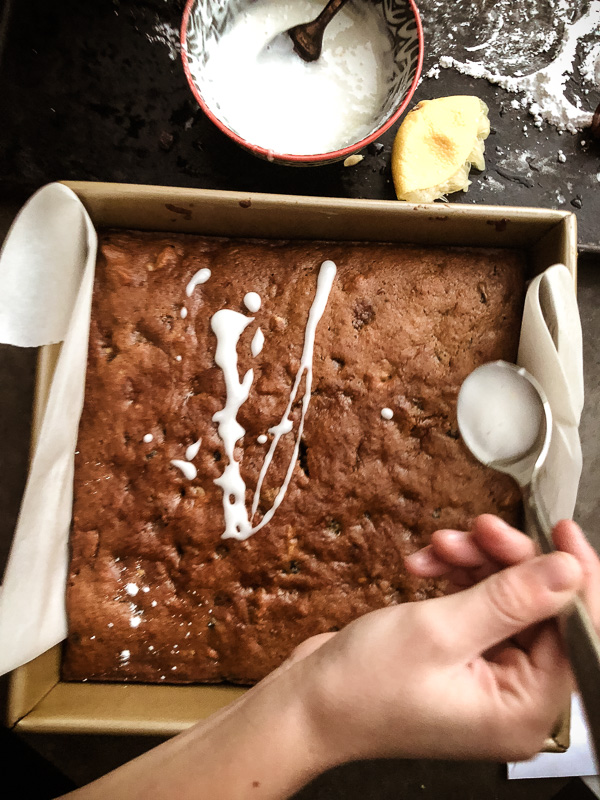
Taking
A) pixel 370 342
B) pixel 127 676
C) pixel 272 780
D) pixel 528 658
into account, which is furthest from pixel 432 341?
pixel 127 676

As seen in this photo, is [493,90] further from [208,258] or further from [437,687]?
[437,687]

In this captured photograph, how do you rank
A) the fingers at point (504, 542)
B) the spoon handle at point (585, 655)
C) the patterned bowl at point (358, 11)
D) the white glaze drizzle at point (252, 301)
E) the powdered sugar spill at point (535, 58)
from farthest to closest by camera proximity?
1. the powdered sugar spill at point (535, 58)
2. the white glaze drizzle at point (252, 301)
3. the patterned bowl at point (358, 11)
4. the fingers at point (504, 542)
5. the spoon handle at point (585, 655)

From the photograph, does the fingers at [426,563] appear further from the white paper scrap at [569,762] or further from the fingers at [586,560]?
the white paper scrap at [569,762]

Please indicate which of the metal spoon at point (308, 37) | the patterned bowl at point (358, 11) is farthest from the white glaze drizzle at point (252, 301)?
the metal spoon at point (308, 37)

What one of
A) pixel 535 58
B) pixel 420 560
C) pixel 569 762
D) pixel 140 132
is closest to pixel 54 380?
pixel 140 132

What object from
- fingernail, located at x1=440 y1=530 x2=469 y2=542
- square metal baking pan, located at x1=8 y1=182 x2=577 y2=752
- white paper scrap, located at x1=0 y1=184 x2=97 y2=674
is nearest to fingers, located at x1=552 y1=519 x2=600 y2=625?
fingernail, located at x1=440 y1=530 x2=469 y2=542

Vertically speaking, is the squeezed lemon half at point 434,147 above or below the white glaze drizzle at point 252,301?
above
